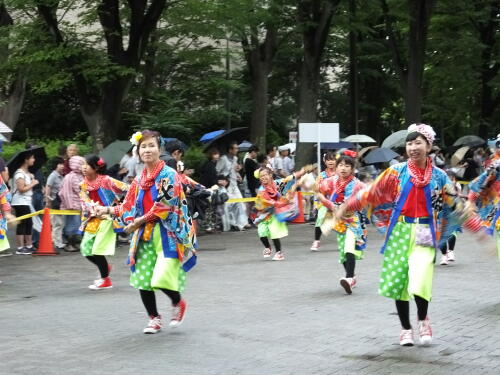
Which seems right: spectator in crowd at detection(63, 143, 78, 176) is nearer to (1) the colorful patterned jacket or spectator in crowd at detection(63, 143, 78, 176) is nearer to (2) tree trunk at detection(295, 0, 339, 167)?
(1) the colorful patterned jacket

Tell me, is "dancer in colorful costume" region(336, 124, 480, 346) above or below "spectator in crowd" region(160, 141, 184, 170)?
below

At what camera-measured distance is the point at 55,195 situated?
666 inches

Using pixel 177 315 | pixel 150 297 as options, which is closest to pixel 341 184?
pixel 177 315

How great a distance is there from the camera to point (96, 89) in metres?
23.2

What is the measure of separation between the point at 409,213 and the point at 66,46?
13513 millimetres

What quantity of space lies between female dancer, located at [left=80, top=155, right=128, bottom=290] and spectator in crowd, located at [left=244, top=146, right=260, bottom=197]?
10.2 m

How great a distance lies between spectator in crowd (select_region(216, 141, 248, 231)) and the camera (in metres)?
20.7

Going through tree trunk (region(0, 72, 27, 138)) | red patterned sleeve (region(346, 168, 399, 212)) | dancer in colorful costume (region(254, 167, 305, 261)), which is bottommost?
dancer in colorful costume (region(254, 167, 305, 261))

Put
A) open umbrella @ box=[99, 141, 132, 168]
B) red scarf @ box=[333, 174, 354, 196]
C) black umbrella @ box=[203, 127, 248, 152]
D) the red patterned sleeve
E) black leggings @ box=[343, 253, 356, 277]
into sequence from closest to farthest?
1. the red patterned sleeve
2. black leggings @ box=[343, 253, 356, 277]
3. red scarf @ box=[333, 174, 354, 196]
4. open umbrella @ box=[99, 141, 132, 168]
5. black umbrella @ box=[203, 127, 248, 152]

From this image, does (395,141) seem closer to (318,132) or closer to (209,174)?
(318,132)

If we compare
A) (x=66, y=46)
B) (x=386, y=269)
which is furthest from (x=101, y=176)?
(x=66, y=46)

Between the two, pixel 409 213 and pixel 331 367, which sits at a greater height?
pixel 409 213

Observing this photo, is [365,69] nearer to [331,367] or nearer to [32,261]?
[32,261]

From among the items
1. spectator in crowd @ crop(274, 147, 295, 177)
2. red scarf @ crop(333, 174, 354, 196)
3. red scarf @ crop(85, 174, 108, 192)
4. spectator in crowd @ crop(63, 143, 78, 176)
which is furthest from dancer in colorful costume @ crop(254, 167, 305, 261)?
spectator in crowd @ crop(274, 147, 295, 177)
